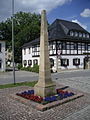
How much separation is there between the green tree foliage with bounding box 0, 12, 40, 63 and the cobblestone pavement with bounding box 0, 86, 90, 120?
3775 centimetres

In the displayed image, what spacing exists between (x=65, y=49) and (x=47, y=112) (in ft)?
80.8

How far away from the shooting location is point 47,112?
7.42 m

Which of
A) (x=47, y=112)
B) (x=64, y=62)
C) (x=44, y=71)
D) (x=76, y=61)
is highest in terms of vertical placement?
(x=76, y=61)

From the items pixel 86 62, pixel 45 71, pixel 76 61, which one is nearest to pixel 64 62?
pixel 76 61

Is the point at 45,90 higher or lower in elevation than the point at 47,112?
higher

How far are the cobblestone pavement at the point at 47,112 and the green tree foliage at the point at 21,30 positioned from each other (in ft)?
124

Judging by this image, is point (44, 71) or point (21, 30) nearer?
point (44, 71)

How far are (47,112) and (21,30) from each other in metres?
42.1

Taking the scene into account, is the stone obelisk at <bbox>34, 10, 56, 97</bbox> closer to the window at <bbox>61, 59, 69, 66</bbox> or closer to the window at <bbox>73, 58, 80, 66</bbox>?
the window at <bbox>61, 59, 69, 66</bbox>

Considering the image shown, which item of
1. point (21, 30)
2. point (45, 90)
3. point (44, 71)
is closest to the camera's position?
point (45, 90)

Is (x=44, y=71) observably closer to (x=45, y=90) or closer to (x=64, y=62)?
(x=45, y=90)

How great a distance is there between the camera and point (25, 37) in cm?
4553

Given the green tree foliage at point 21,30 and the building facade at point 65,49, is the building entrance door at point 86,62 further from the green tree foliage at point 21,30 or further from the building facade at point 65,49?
the green tree foliage at point 21,30

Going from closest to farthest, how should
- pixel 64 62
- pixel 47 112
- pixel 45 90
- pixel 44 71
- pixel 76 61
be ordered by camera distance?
pixel 47 112 → pixel 45 90 → pixel 44 71 → pixel 64 62 → pixel 76 61
